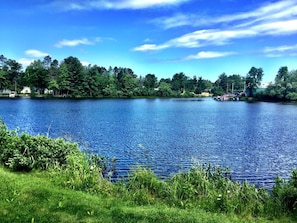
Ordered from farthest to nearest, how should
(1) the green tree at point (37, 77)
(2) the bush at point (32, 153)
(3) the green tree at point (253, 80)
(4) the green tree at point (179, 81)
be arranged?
1. (4) the green tree at point (179, 81)
2. (3) the green tree at point (253, 80)
3. (1) the green tree at point (37, 77)
4. (2) the bush at point (32, 153)

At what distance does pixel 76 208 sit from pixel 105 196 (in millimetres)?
1372

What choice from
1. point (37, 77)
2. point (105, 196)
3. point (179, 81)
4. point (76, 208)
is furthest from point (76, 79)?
point (76, 208)

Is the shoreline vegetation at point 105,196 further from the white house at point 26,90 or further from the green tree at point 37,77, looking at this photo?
the white house at point 26,90

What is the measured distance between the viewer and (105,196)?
26.3 ft

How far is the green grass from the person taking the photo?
20.7 feet

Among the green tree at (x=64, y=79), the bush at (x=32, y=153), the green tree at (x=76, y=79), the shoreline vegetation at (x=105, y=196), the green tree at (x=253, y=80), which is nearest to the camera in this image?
the shoreline vegetation at (x=105, y=196)

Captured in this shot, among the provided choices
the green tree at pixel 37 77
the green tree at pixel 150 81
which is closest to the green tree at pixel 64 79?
the green tree at pixel 37 77

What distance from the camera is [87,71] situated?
114m

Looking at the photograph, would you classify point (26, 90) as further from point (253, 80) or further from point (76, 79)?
point (253, 80)

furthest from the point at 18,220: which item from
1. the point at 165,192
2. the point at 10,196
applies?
the point at 165,192

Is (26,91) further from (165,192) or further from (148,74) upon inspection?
(165,192)

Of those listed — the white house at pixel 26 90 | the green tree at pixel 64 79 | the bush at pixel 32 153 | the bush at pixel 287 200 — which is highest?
the green tree at pixel 64 79

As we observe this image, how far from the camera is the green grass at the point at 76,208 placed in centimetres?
630

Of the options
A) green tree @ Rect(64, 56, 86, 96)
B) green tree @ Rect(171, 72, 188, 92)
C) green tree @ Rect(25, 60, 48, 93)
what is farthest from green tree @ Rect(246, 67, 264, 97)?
green tree @ Rect(25, 60, 48, 93)
